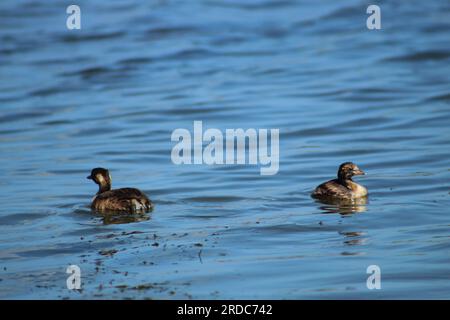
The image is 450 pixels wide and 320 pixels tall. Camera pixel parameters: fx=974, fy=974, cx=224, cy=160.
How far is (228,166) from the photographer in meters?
15.2

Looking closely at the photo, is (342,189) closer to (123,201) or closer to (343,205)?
(343,205)

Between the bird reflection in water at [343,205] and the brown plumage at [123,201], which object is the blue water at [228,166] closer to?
the bird reflection in water at [343,205]

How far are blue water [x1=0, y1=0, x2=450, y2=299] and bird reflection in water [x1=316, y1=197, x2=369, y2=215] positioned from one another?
2.3 inches

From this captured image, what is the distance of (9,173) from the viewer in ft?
49.0

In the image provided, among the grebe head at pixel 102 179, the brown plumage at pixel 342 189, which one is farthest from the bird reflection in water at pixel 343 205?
the grebe head at pixel 102 179

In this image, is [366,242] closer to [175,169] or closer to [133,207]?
[133,207]

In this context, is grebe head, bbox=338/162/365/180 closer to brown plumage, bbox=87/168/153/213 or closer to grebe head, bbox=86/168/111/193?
brown plumage, bbox=87/168/153/213

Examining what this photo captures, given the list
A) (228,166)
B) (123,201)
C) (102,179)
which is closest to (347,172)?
(228,166)

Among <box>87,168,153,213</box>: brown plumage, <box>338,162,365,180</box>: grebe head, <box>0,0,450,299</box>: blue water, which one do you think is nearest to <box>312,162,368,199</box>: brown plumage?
<box>338,162,365,180</box>: grebe head

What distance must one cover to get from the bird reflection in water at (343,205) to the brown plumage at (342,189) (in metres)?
0.05

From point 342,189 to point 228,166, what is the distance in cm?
325

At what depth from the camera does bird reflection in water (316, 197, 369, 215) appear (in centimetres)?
1182
